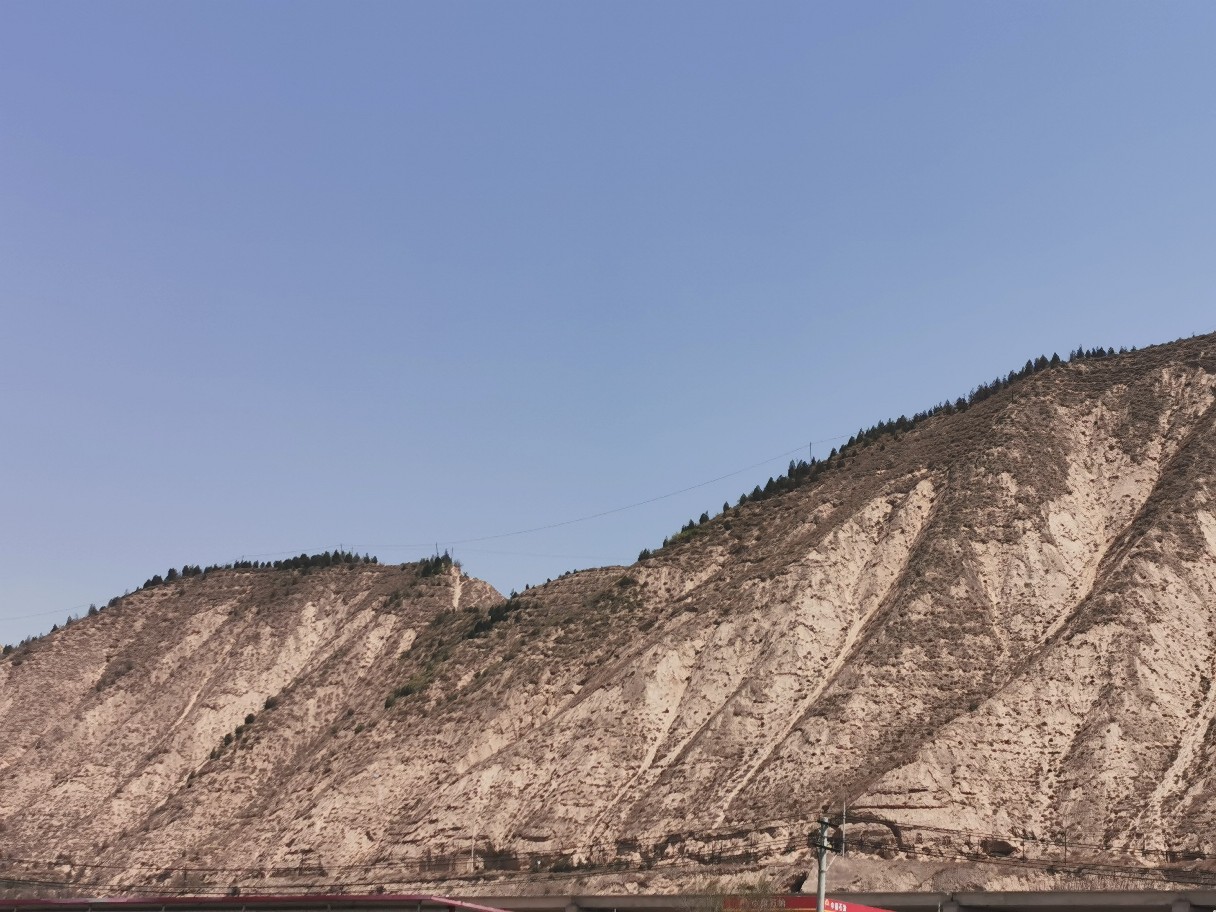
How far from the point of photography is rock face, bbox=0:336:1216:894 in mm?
56500

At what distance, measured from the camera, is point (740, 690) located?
67438 mm

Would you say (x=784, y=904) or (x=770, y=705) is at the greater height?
(x=770, y=705)

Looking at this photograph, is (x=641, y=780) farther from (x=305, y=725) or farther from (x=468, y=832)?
(x=305, y=725)

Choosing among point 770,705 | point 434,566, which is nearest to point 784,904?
point 770,705

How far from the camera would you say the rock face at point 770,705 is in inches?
2224

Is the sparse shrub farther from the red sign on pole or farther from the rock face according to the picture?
the red sign on pole

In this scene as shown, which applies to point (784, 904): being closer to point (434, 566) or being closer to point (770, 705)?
point (770, 705)

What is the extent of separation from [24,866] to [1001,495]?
5665cm

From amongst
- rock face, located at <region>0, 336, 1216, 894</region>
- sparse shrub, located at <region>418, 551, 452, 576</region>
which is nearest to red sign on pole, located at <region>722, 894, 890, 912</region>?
rock face, located at <region>0, 336, 1216, 894</region>

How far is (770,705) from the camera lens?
6600 cm

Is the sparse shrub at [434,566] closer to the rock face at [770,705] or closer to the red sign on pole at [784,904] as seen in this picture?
the rock face at [770,705]

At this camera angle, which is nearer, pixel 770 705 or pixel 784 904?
pixel 784 904

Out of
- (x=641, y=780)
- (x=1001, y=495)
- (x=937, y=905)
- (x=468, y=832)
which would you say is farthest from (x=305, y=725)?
(x=937, y=905)

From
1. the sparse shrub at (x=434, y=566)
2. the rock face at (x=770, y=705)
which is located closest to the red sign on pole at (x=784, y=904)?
the rock face at (x=770, y=705)
